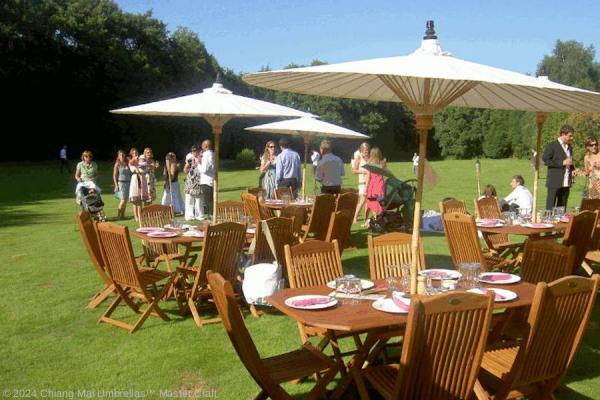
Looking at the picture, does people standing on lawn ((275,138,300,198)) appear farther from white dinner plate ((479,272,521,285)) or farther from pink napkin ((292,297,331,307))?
pink napkin ((292,297,331,307))

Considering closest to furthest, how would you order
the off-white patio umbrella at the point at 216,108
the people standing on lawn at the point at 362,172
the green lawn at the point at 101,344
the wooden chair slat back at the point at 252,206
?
the green lawn at the point at 101,344 → the off-white patio umbrella at the point at 216,108 → the wooden chair slat back at the point at 252,206 → the people standing on lawn at the point at 362,172

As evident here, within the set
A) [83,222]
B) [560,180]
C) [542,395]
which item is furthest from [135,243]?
[542,395]

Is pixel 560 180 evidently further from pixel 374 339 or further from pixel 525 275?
pixel 374 339

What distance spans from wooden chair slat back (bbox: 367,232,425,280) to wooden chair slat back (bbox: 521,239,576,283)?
845 millimetres

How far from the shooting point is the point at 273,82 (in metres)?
4.31

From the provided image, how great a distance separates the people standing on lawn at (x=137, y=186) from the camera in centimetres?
1353

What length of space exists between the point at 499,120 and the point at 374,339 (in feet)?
151

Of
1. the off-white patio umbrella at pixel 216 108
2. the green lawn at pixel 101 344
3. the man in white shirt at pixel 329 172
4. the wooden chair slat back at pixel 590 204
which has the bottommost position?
the green lawn at pixel 101 344

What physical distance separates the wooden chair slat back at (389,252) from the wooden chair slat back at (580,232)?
82.8 inches

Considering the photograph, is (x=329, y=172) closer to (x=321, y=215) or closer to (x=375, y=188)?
(x=375, y=188)

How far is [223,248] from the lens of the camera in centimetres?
611

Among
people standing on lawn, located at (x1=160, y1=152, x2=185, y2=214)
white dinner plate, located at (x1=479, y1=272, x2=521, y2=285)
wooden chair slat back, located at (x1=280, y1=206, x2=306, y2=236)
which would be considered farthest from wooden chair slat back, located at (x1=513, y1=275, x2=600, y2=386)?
people standing on lawn, located at (x1=160, y1=152, x2=185, y2=214)

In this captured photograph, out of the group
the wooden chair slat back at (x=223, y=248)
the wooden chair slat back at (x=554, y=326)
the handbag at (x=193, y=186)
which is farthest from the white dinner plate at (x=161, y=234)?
the handbag at (x=193, y=186)

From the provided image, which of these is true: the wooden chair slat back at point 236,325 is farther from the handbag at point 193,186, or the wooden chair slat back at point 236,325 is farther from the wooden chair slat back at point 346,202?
the handbag at point 193,186
